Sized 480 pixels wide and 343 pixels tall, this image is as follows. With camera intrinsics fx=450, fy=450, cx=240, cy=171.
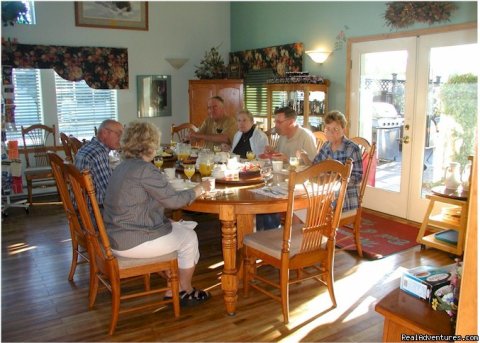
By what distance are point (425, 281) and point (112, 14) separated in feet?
18.9

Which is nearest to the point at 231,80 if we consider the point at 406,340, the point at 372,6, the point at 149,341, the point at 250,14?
the point at 250,14

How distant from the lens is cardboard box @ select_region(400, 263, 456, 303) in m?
1.72

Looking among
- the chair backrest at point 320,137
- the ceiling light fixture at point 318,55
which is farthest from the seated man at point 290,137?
the ceiling light fixture at point 318,55

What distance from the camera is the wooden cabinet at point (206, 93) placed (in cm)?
643

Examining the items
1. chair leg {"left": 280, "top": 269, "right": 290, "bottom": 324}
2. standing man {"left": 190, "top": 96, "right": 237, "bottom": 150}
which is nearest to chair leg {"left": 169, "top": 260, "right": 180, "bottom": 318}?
chair leg {"left": 280, "top": 269, "right": 290, "bottom": 324}

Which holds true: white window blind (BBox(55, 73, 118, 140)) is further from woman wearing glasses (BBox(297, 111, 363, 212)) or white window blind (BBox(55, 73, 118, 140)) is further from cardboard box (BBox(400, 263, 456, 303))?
cardboard box (BBox(400, 263, 456, 303))

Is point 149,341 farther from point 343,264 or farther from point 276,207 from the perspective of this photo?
point 343,264

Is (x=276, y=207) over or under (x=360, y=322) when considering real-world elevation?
over

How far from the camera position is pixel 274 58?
6156 mm

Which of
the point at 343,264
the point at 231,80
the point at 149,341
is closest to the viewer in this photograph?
the point at 149,341

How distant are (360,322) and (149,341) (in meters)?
1.20

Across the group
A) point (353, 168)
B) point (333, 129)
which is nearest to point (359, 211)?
point (353, 168)

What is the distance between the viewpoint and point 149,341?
2422 millimetres

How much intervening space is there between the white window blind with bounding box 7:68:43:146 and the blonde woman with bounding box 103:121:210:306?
3920mm
